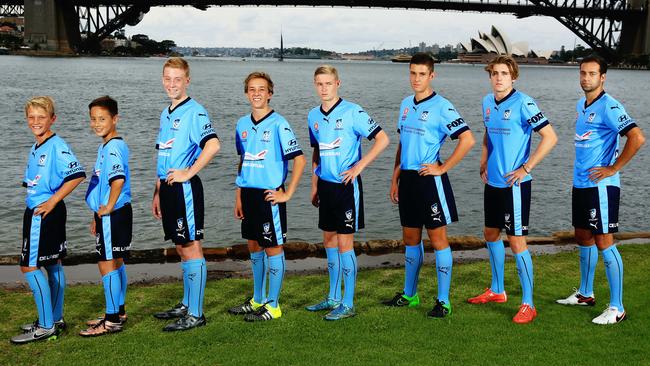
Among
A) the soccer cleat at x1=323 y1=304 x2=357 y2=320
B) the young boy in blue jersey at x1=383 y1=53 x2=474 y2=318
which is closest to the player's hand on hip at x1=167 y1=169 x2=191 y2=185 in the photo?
the soccer cleat at x1=323 y1=304 x2=357 y2=320

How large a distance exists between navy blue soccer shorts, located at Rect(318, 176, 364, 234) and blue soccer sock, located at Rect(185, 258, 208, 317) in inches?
47.3

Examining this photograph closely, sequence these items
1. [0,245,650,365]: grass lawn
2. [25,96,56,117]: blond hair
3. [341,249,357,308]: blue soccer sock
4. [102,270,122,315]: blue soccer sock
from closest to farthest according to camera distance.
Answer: [0,245,650,365]: grass lawn < [25,96,56,117]: blond hair < [102,270,122,315]: blue soccer sock < [341,249,357,308]: blue soccer sock

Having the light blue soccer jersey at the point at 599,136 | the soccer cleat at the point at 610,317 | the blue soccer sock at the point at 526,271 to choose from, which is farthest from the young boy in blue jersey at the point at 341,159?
the soccer cleat at the point at 610,317

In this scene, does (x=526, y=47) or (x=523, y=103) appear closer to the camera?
(x=523, y=103)

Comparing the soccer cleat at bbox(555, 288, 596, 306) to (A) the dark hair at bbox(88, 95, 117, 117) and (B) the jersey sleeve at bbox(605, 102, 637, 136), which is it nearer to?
(B) the jersey sleeve at bbox(605, 102, 637, 136)

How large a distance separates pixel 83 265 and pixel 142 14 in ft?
371

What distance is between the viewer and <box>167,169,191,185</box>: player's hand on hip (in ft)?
18.1

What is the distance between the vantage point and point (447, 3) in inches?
4281

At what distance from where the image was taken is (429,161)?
5969 mm

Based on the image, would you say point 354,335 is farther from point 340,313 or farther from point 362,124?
point 362,124

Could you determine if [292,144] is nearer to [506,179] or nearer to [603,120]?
[506,179]

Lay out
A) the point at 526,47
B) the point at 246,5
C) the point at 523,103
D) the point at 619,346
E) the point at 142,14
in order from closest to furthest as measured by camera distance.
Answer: the point at 619,346, the point at 523,103, the point at 246,5, the point at 142,14, the point at 526,47

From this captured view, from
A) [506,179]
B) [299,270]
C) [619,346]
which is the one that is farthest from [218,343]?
[299,270]

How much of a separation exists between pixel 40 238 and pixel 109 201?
66 cm
